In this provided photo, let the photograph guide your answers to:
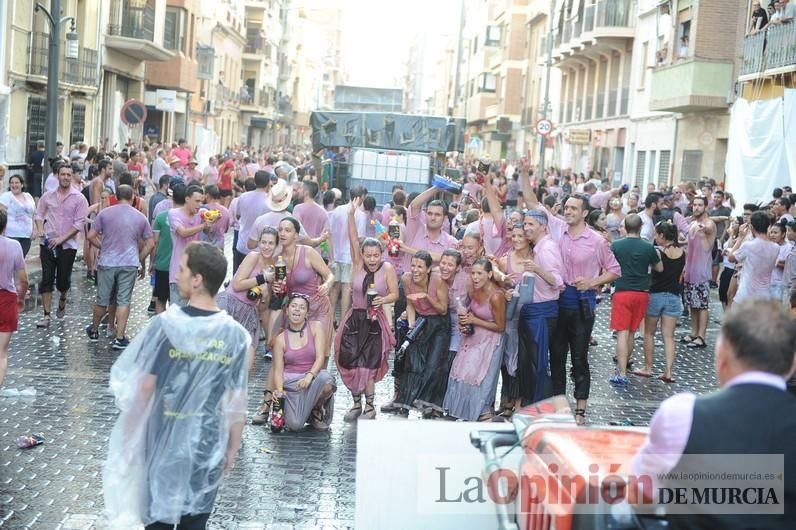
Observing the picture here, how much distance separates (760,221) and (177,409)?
355 inches

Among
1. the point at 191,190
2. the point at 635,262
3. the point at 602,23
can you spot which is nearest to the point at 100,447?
the point at 191,190

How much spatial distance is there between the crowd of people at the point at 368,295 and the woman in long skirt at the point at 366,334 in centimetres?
1

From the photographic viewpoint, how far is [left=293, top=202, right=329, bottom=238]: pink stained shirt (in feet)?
46.2

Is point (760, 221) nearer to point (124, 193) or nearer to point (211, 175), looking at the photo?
point (124, 193)

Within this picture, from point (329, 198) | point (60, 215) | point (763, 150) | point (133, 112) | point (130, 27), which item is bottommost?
point (60, 215)

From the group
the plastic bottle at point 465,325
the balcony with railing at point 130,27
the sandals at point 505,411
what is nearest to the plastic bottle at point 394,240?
the plastic bottle at point 465,325

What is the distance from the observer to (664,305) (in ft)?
40.4

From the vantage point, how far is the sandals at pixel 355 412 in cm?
962

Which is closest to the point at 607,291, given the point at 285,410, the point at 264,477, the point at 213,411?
the point at 285,410

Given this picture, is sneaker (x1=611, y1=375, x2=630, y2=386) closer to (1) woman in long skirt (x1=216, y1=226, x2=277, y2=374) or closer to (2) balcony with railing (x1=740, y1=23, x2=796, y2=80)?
(1) woman in long skirt (x1=216, y1=226, x2=277, y2=374)

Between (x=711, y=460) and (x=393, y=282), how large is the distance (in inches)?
251

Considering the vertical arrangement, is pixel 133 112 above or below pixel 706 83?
below

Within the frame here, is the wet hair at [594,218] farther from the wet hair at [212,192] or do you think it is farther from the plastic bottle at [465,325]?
the plastic bottle at [465,325]

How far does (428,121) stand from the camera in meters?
24.0
